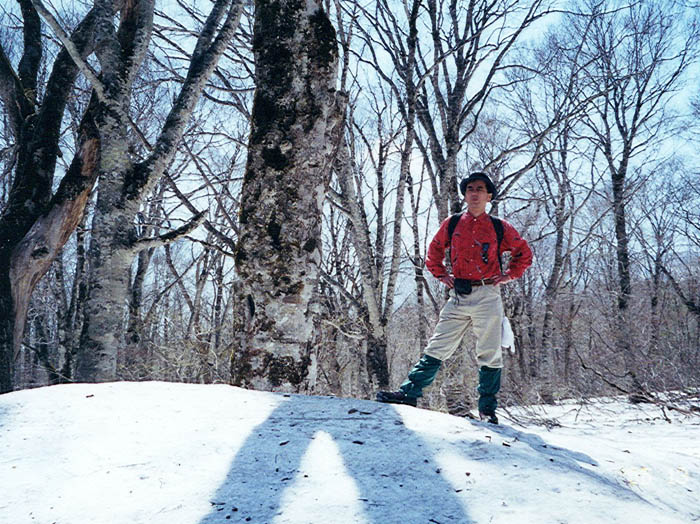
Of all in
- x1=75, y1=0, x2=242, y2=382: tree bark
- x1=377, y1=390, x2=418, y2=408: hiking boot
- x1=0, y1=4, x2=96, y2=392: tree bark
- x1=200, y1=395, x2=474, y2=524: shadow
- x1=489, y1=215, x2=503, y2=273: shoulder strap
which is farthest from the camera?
x1=0, y1=4, x2=96, y2=392: tree bark

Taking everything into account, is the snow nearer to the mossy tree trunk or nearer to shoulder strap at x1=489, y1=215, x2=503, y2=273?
the mossy tree trunk

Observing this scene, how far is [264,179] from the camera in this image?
3.17 meters

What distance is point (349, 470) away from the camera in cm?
167

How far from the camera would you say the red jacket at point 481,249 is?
3.49 metres

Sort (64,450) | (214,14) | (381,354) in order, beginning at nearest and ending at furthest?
(64,450), (214,14), (381,354)

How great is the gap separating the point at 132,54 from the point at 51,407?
4318 millimetres

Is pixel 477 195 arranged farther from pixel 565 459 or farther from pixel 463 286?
pixel 565 459

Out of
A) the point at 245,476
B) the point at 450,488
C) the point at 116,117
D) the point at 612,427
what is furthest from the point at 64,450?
the point at 612,427

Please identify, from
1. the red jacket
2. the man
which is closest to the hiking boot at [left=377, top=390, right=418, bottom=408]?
the man

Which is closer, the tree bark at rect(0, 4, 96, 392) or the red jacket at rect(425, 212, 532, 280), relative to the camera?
the red jacket at rect(425, 212, 532, 280)

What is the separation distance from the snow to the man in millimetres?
833

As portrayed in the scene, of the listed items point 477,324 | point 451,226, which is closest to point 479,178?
point 451,226

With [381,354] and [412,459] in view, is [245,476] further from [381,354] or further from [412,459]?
[381,354]

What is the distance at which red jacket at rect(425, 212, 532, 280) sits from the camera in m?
3.49
